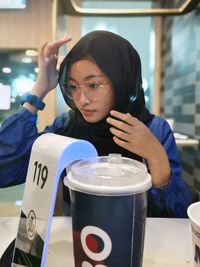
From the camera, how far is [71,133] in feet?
3.43

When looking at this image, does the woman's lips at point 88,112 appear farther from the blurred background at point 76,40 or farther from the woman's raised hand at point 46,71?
the blurred background at point 76,40

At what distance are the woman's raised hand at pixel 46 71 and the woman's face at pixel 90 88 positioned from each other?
102 millimetres

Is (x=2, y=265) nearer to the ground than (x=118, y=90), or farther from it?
nearer to the ground

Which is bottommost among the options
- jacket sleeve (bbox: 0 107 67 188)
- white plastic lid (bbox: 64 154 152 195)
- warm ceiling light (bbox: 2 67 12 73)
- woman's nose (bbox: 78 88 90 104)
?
jacket sleeve (bbox: 0 107 67 188)

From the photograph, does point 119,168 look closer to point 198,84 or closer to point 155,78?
point 198,84

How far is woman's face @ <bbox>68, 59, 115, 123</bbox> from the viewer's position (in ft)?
2.65

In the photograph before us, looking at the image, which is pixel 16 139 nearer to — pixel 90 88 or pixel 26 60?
pixel 90 88

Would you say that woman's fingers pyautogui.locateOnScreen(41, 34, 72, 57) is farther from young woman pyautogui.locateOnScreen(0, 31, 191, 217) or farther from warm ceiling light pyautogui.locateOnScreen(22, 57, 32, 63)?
warm ceiling light pyautogui.locateOnScreen(22, 57, 32, 63)

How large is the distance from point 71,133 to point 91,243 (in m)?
0.74

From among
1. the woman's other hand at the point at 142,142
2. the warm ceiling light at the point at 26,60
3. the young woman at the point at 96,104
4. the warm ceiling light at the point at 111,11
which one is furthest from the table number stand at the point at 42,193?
the warm ceiling light at the point at 26,60

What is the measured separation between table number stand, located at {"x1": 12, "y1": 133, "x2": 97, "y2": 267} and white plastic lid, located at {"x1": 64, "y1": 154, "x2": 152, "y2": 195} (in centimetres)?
2

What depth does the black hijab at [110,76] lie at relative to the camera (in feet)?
2.83

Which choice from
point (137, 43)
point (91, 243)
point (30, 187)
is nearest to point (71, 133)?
point (30, 187)

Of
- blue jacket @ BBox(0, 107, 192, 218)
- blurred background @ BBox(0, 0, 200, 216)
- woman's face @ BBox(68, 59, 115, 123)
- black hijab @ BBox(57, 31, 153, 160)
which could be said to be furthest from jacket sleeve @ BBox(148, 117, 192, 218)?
blurred background @ BBox(0, 0, 200, 216)
